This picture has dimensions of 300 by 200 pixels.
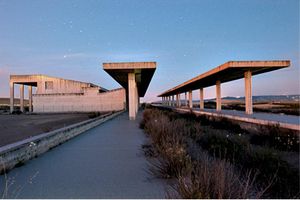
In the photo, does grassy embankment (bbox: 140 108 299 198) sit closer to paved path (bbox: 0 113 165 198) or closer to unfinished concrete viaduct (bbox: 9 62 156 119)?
paved path (bbox: 0 113 165 198)

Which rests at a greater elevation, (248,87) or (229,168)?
(248,87)

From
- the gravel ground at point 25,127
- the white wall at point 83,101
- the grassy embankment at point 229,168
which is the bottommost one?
the gravel ground at point 25,127

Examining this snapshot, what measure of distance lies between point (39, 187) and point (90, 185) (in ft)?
3.02

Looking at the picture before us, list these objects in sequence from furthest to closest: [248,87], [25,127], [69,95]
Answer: [69,95] < [248,87] < [25,127]

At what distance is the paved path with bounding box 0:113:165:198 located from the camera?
3.75 m

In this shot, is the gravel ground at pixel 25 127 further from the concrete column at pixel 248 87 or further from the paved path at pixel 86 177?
the concrete column at pixel 248 87

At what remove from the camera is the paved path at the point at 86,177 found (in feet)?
12.3

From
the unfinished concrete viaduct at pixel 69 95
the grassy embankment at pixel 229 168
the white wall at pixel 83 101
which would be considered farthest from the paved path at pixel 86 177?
the white wall at pixel 83 101

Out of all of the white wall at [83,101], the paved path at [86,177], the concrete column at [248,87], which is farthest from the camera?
the white wall at [83,101]

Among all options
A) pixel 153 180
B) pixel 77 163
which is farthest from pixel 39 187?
pixel 153 180

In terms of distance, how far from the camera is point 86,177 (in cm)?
452

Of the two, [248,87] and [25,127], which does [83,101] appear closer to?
[25,127]

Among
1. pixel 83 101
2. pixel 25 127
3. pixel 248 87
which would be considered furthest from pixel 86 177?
pixel 83 101

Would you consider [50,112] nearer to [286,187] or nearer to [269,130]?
[269,130]
